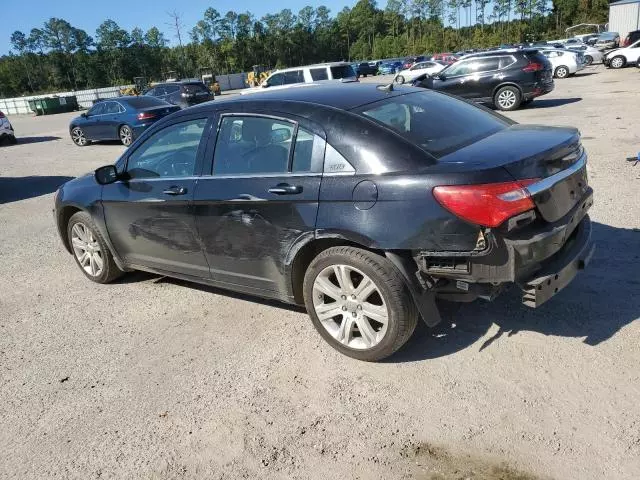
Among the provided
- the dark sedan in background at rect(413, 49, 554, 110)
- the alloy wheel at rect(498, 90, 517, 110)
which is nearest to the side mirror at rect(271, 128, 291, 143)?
the dark sedan in background at rect(413, 49, 554, 110)

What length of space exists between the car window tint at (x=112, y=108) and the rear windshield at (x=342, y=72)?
24.7 ft

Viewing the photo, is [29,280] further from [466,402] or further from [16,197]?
[16,197]

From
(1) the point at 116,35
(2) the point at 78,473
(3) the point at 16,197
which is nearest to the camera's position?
(2) the point at 78,473

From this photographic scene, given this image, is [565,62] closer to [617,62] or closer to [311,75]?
[617,62]

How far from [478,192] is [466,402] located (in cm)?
116

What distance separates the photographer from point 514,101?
1552 centimetres

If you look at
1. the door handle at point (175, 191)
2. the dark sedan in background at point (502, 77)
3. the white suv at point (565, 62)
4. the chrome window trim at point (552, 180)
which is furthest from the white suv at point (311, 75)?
the chrome window trim at point (552, 180)

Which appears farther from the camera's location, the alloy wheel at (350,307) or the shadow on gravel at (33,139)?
the shadow on gravel at (33,139)

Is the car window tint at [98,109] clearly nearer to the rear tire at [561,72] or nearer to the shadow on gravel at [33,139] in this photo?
the shadow on gravel at [33,139]

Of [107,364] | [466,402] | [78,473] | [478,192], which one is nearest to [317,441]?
[466,402]

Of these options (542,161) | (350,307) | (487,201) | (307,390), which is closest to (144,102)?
(350,307)

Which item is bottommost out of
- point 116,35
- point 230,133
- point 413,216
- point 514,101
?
point 514,101

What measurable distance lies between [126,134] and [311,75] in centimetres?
703

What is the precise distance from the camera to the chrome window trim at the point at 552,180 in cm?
292
